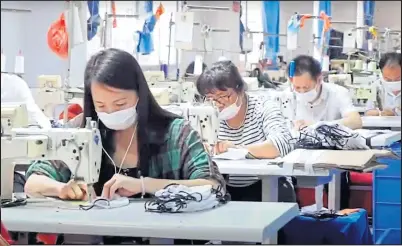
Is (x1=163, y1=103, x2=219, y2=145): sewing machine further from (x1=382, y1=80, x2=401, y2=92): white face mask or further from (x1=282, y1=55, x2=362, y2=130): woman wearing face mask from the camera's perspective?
(x1=382, y1=80, x2=401, y2=92): white face mask

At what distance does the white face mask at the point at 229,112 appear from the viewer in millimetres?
3143

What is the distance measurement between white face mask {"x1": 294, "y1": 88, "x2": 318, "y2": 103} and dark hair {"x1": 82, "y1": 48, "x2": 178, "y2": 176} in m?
1.98

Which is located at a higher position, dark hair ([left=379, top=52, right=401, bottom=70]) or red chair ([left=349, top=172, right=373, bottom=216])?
dark hair ([left=379, top=52, right=401, bottom=70])

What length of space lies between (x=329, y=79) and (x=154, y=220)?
3720 mm

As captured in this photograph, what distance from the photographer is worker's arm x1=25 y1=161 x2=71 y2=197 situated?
219cm

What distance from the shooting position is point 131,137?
2.37 meters

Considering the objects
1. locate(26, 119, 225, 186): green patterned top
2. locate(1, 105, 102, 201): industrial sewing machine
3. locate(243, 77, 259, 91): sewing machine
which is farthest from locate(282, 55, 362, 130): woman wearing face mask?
locate(1, 105, 102, 201): industrial sewing machine

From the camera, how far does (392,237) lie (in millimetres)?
3863

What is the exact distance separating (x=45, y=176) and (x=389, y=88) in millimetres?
3114

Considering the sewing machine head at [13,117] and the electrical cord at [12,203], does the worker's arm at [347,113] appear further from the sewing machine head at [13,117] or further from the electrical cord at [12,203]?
the electrical cord at [12,203]

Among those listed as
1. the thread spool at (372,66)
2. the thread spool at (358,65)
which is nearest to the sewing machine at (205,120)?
the thread spool at (372,66)

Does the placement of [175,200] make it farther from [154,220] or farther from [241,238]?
[241,238]

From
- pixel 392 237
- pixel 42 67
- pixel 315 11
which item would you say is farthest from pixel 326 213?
pixel 315 11

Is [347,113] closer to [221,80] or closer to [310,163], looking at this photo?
[221,80]
